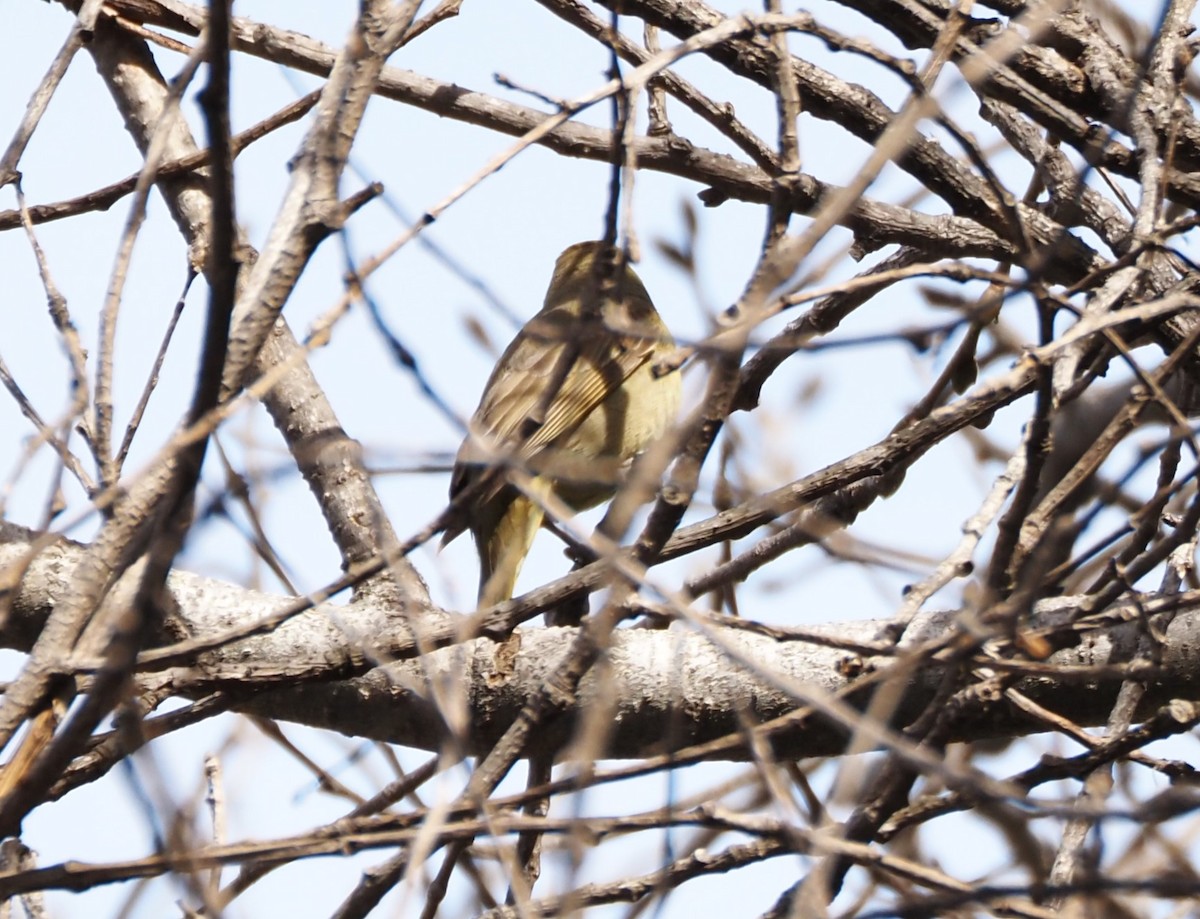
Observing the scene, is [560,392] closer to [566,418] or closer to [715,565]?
[566,418]

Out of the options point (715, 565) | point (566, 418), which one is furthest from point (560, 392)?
point (715, 565)

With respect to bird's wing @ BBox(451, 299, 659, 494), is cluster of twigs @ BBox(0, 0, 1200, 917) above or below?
below

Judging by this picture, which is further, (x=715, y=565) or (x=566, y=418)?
(x=566, y=418)

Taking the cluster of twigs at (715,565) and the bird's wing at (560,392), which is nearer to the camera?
the cluster of twigs at (715,565)

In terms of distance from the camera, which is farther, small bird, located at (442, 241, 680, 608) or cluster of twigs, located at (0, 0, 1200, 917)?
small bird, located at (442, 241, 680, 608)

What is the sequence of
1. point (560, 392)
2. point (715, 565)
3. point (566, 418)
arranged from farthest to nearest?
point (566, 418)
point (560, 392)
point (715, 565)

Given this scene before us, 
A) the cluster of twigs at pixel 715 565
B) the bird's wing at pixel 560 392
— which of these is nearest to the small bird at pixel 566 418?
the bird's wing at pixel 560 392

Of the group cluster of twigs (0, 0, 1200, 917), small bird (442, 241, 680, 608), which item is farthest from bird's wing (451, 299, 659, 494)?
cluster of twigs (0, 0, 1200, 917)

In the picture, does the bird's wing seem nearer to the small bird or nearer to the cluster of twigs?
the small bird

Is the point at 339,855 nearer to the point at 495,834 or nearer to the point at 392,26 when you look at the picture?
the point at 495,834

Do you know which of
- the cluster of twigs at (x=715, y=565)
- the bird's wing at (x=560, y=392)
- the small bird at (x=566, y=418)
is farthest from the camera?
the bird's wing at (x=560, y=392)

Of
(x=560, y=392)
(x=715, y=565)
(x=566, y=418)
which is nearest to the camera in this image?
(x=715, y=565)

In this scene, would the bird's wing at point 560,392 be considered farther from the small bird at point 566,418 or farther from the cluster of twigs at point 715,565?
the cluster of twigs at point 715,565

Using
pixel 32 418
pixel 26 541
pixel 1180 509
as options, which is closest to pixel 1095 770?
pixel 1180 509
